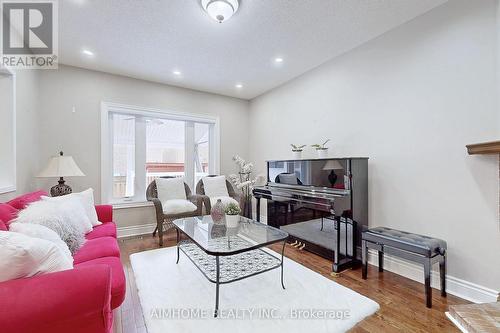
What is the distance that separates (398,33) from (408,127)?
106 centimetres

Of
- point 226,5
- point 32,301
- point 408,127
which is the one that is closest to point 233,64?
point 226,5

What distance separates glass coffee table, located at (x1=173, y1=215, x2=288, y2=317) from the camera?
78.0 inches

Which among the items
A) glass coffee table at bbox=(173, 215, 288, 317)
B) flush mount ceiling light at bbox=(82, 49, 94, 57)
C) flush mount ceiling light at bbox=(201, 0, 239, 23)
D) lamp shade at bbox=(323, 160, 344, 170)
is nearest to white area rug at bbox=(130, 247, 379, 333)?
glass coffee table at bbox=(173, 215, 288, 317)

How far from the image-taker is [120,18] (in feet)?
7.73

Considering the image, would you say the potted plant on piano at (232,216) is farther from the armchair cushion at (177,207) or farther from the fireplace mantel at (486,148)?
the fireplace mantel at (486,148)

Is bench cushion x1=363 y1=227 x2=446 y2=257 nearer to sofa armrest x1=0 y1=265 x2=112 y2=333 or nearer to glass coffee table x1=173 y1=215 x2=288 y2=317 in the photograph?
glass coffee table x1=173 y1=215 x2=288 y2=317

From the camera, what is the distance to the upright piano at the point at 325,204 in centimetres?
262

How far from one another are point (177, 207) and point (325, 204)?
7.14 ft

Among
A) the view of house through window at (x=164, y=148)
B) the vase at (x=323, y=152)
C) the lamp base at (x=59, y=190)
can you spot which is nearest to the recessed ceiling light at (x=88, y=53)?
the view of house through window at (x=164, y=148)

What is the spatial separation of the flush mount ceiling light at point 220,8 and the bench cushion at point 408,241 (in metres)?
2.56

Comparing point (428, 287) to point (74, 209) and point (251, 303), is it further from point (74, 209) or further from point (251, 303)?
point (74, 209)
